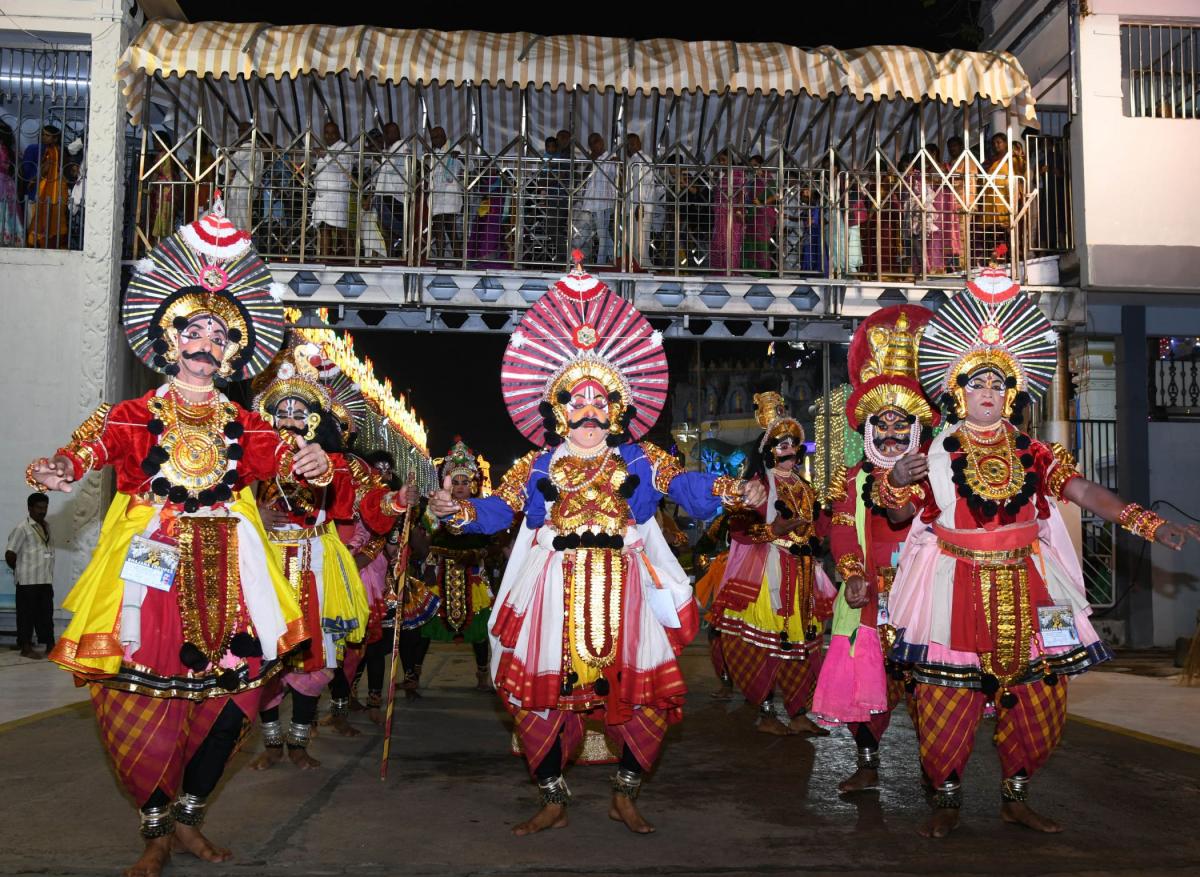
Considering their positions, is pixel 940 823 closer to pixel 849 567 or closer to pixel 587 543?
pixel 849 567

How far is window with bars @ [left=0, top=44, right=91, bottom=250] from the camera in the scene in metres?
12.4

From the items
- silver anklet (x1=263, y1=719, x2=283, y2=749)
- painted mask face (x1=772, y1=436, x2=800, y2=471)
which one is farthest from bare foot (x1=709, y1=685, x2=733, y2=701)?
silver anklet (x1=263, y1=719, x2=283, y2=749)

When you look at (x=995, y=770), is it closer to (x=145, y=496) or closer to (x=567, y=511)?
(x=567, y=511)

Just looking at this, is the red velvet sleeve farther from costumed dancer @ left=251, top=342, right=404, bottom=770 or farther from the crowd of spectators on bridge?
the crowd of spectators on bridge

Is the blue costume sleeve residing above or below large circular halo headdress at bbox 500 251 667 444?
below

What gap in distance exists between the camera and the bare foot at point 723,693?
9.25m

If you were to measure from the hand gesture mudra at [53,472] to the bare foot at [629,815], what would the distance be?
2.48 meters

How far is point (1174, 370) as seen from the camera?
14.0 m

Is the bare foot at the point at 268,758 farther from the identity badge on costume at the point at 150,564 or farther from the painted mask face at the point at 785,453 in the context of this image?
the painted mask face at the point at 785,453

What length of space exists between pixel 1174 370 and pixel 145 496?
41.7 feet

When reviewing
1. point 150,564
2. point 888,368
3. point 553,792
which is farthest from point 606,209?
point 150,564

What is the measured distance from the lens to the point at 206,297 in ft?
15.4

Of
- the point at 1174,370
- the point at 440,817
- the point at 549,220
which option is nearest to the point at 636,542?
the point at 440,817

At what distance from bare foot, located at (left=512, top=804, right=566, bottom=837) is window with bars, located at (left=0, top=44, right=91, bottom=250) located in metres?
9.68
